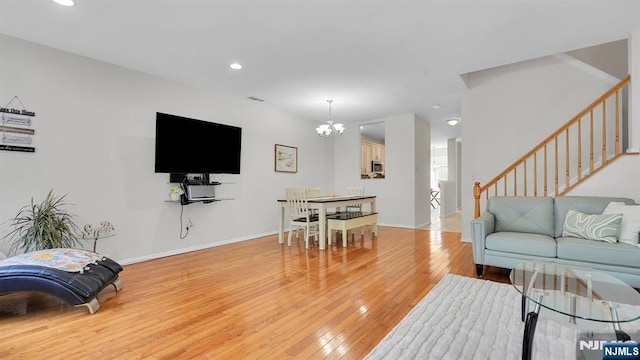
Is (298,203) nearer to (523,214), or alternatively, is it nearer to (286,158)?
(286,158)

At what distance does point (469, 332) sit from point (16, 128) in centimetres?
451

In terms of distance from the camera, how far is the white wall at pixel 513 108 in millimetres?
4223

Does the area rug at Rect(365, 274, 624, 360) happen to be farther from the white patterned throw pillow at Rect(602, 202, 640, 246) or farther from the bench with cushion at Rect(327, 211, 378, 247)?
the bench with cushion at Rect(327, 211, 378, 247)

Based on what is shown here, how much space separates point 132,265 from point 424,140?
6263mm

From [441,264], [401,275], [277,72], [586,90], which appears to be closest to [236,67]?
[277,72]

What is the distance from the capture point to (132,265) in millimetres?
3693

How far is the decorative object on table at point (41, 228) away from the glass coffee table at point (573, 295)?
3.98 meters

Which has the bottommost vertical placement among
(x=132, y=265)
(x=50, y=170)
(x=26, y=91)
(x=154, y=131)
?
(x=132, y=265)

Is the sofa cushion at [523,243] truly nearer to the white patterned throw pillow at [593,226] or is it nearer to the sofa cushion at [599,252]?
the sofa cushion at [599,252]

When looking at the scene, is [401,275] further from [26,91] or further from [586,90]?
[26,91]

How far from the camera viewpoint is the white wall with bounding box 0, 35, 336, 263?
3051mm

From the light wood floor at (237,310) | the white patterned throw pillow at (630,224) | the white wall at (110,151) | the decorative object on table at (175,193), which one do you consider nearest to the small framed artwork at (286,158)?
the white wall at (110,151)

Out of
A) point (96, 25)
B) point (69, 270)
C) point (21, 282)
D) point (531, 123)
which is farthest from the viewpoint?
point (531, 123)

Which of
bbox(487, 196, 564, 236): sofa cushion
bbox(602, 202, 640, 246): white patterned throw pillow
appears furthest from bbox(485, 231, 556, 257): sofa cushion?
bbox(602, 202, 640, 246): white patterned throw pillow
